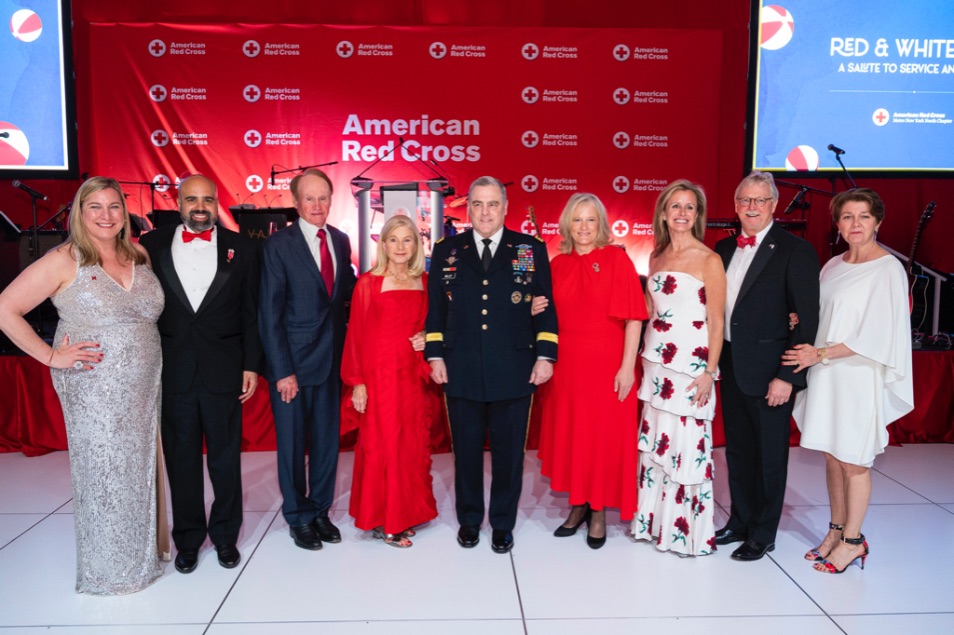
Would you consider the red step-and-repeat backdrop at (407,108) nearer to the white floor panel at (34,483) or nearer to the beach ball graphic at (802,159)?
the beach ball graphic at (802,159)

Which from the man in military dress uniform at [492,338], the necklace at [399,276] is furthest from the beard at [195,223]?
the man in military dress uniform at [492,338]

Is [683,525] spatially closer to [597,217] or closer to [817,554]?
[817,554]

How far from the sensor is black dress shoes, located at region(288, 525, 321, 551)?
344cm

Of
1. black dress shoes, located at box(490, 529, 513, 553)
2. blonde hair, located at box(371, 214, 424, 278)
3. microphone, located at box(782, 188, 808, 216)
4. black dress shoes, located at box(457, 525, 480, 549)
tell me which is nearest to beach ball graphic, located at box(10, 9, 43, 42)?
blonde hair, located at box(371, 214, 424, 278)

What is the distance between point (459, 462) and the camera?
3.51 meters

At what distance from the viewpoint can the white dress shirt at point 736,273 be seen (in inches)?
129

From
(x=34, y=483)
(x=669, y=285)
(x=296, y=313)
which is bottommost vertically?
(x=34, y=483)

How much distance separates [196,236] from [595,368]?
1968mm

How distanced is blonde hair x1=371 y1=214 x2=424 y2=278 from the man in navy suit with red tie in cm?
26

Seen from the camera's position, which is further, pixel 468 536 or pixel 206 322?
pixel 468 536

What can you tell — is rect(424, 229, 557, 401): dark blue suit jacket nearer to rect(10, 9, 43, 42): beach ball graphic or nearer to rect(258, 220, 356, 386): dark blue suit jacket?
rect(258, 220, 356, 386): dark blue suit jacket

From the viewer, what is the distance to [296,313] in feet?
11.2

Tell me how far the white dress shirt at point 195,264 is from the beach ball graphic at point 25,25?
4.52 m

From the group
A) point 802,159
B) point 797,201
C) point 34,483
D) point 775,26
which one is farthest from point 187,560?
point 775,26
